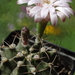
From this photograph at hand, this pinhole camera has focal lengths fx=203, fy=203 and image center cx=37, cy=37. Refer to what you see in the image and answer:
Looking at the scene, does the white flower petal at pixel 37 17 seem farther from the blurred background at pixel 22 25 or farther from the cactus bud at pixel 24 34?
the blurred background at pixel 22 25

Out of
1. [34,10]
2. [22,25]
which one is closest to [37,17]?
[34,10]

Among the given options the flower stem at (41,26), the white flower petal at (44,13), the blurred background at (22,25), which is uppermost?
the white flower petal at (44,13)

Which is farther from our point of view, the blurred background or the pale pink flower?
the blurred background

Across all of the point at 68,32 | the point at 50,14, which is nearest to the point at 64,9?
the point at 50,14

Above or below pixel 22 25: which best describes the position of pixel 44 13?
above

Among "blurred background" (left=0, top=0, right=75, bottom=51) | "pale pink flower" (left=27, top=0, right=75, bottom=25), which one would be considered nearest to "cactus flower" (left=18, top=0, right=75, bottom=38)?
"pale pink flower" (left=27, top=0, right=75, bottom=25)

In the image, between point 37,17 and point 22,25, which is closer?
point 37,17

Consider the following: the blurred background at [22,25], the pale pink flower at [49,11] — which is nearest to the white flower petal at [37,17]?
the pale pink flower at [49,11]

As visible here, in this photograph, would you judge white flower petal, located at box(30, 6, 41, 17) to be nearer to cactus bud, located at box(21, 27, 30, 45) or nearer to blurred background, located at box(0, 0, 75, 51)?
cactus bud, located at box(21, 27, 30, 45)

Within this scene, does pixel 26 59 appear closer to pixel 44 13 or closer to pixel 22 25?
pixel 44 13
